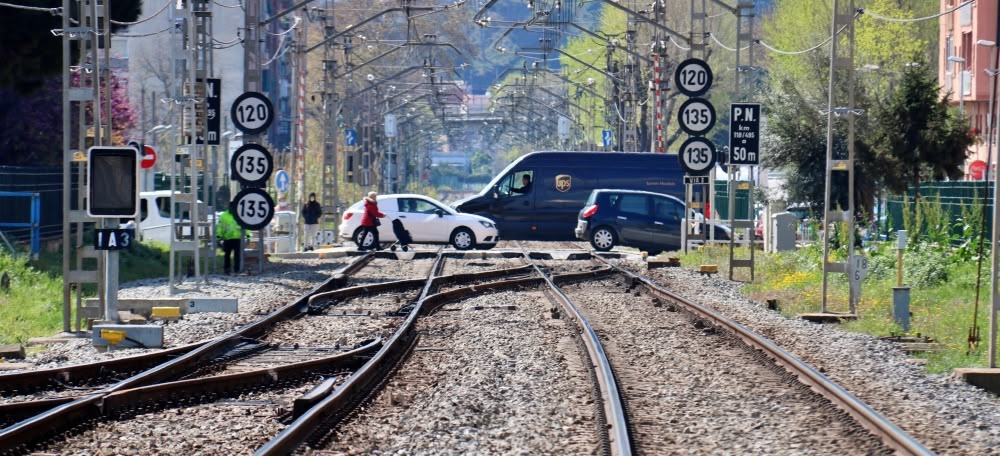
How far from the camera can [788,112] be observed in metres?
48.7

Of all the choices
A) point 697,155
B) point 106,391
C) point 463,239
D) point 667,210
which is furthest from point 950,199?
point 106,391

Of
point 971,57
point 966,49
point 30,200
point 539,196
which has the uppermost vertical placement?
point 966,49

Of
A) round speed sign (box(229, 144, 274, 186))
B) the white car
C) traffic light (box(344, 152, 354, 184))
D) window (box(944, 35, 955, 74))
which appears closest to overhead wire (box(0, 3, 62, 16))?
round speed sign (box(229, 144, 274, 186))

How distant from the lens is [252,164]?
22906mm

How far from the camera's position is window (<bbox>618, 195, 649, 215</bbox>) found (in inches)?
1524

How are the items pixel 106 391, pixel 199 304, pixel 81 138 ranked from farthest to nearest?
pixel 199 304
pixel 81 138
pixel 106 391

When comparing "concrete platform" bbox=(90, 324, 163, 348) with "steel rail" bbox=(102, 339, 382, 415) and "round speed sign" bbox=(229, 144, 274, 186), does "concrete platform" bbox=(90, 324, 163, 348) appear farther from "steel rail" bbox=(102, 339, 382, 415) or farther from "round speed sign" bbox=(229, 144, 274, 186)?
"round speed sign" bbox=(229, 144, 274, 186)

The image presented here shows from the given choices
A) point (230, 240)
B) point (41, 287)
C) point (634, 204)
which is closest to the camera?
point (41, 287)

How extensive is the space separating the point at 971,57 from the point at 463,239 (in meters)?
27.8

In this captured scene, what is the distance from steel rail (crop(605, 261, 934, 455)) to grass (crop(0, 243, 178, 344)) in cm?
786

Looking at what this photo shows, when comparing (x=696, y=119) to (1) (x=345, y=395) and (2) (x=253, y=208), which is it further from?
(1) (x=345, y=395)

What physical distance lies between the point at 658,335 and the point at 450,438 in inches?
287

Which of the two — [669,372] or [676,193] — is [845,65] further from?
[676,193]

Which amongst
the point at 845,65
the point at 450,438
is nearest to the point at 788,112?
the point at 845,65
